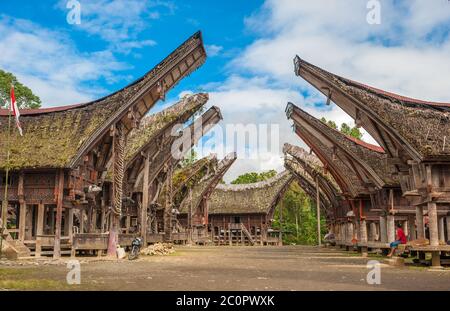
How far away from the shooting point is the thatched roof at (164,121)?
26641 millimetres

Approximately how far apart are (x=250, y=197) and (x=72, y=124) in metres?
36.1

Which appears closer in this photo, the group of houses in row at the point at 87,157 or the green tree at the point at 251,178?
the group of houses in row at the point at 87,157

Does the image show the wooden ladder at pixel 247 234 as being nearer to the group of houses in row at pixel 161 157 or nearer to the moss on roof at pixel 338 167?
the group of houses in row at pixel 161 157

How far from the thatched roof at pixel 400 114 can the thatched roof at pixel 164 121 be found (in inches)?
379

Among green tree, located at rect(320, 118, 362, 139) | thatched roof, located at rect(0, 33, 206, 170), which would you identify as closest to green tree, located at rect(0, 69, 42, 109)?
thatched roof, located at rect(0, 33, 206, 170)

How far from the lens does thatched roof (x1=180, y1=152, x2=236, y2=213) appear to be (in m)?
44.8

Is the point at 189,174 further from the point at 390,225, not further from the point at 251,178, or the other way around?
the point at 251,178

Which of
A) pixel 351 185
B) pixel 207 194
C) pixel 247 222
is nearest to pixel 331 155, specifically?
pixel 351 185

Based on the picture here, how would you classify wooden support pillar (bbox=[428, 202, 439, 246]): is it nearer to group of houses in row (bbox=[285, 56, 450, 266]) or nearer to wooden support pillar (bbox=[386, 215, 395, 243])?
group of houses in row (bbox=[285, 56, 450, 266])

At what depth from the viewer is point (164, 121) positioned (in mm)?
27391

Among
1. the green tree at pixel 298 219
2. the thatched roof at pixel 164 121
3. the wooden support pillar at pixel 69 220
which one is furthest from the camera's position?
the green tree at pixel 298 219

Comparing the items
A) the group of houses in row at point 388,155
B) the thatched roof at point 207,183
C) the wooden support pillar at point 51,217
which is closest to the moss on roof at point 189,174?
the thatched roof at point 207,183

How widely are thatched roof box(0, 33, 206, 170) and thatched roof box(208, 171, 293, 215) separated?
32443mm
